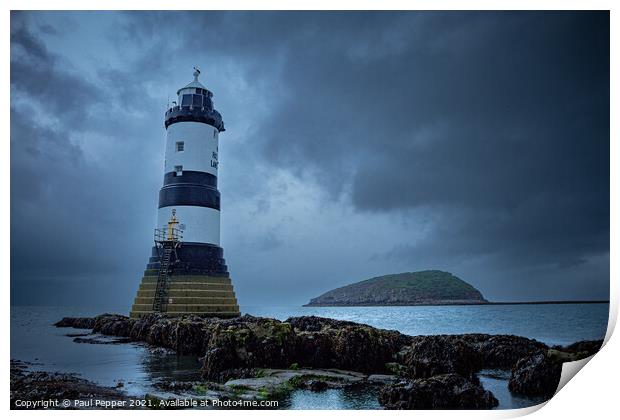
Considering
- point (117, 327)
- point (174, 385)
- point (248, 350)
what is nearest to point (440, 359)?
point (248, 350)

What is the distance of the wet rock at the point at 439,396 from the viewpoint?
7.40m

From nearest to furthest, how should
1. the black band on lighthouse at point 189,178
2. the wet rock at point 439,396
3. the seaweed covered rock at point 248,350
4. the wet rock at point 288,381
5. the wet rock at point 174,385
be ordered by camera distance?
the wet rock at point 439,396
the wet rock at point 288,381
the wet rock at point 174,385
the seaweed covered rock at point 248,350
the black band on lighthouse at point 189,178

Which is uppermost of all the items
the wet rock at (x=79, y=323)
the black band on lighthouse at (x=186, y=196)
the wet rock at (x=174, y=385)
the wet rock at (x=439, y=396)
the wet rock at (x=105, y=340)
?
the black band on lighthouse at (x=186, y=196)

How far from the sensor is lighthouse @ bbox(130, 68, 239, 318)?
60.0ft

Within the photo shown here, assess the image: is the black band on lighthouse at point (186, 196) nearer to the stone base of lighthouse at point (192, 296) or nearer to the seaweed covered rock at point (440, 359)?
the stone base of lighthouse at point (192, 296)

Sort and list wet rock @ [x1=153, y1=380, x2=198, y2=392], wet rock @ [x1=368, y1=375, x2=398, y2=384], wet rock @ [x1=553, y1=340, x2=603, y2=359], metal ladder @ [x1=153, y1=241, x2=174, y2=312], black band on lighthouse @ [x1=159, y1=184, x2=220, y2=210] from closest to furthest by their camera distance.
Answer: wet rock @ [x1=153, y1=380, x2=198, y2=392] → wet rock @ [x1=553, y1=340, x2=603, y2=359] → wet rock @ [x1=368, y1=375, x2=398, y2=384] → metal ladder @ [x1=153, y1=241, x2=174, y2=312] → black band on lighthouse @ [x1=159, y1=184, x2=220, y2=210]

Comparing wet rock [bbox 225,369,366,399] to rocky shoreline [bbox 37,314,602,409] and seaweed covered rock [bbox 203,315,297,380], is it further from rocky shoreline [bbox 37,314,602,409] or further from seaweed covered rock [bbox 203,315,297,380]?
seaweed covered rock [bbox 203,315,297,380]

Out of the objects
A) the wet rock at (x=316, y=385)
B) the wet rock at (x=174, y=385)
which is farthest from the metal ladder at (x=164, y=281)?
the wet rock at (x=316, y=385)

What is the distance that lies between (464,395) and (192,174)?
1406cm

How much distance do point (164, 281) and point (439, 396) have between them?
1327 centimetres

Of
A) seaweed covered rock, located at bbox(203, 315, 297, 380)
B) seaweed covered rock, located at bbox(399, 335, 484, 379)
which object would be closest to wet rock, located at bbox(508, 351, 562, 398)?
seaweed covered rock, located at bbox(399, 335, 484, 379)

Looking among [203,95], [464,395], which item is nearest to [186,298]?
[203,95]

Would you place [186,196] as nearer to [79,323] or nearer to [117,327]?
[117,327]
